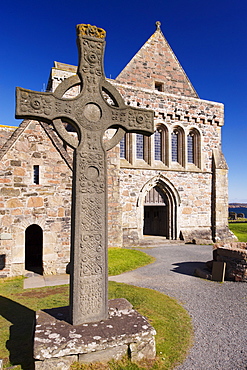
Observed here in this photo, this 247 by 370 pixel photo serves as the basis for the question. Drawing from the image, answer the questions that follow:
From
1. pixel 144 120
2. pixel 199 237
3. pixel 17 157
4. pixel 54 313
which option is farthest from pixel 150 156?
pixel 54 313

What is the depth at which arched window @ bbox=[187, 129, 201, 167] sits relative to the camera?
17859mm

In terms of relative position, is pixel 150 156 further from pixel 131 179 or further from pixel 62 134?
pixel 62 134

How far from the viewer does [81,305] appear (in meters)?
3.77

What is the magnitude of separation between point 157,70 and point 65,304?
52.8ft

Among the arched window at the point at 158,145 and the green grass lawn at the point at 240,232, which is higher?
the arched window at the point at 158,145

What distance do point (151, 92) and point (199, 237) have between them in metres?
9.59

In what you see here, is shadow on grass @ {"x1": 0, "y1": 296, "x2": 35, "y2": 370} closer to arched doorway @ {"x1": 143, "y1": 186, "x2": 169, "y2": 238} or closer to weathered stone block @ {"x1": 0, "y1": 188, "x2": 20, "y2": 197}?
weathered stone block @ {"x1": 0, "y1": 188, "x2": 20, "y2": 197}

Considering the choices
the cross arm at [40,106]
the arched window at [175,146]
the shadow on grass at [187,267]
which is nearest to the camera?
the cross arm at [40,106]

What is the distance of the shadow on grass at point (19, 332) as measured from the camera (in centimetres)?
382

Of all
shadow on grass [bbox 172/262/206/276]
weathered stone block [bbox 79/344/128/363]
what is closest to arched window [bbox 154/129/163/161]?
shadow on grass [bbox 172/262/206/276]

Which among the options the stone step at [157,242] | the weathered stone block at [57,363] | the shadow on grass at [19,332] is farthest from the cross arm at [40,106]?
the stone step at [157,242]

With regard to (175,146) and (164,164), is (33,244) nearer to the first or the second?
(164,164)

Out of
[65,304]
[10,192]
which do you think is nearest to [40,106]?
[65,304]

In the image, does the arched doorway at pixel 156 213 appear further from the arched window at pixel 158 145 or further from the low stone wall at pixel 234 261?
the low stone wall at pixel 234 261
